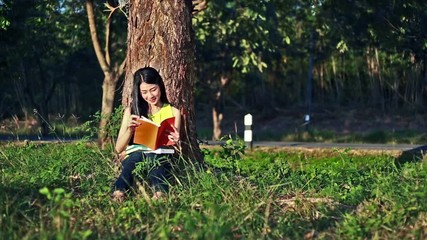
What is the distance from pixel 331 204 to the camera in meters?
6.96

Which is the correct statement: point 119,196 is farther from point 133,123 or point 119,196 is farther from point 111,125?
point 111,125

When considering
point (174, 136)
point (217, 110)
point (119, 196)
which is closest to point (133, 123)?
point (174, 136)

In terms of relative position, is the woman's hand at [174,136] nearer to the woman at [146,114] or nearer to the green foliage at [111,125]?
the woman at [146,114]

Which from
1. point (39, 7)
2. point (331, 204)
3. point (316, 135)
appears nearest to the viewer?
point (331, 204)

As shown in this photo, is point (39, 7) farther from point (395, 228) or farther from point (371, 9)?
point (395, 228)

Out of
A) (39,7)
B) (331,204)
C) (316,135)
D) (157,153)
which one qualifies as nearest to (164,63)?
(157,153)

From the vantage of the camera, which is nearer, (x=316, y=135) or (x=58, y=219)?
(x=58, y=219)

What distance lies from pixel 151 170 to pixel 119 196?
460 millimetres

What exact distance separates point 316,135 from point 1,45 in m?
11.6

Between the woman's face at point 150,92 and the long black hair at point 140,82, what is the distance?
3 centimetres

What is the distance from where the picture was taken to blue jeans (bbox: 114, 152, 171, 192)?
725cm

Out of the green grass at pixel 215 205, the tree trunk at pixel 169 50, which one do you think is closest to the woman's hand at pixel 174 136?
the green grass at pixel 215 205

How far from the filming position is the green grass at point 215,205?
5829 mm

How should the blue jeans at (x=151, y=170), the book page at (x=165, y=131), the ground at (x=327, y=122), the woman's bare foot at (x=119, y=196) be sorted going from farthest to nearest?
1. the ground at (x=327, y=122)
2. the book page at (x=165, y=131)
3. the blue jeans at (x=151, y=170)
4. the woman's bare foot at (x=119, y=196)
